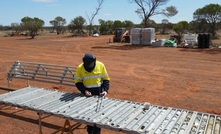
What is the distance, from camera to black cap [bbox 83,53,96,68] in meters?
4.61

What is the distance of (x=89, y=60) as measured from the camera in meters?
4.64

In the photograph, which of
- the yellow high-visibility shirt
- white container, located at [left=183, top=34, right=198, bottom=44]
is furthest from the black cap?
white container, located at [left=183, top=34, right=198, bottom=44]

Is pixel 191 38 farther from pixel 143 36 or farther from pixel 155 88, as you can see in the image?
pixel 155 88

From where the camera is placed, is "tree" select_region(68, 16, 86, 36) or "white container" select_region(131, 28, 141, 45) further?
"tree" select_region(68, 16, 86, 36)

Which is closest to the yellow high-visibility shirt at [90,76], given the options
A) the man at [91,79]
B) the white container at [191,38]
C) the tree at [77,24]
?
the man at [91,79]

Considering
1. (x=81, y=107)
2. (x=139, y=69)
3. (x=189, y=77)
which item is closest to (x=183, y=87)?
(x=189, y=77)

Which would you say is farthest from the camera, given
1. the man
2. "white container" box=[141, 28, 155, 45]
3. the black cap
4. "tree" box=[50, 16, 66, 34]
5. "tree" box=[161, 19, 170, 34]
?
"tree" box=[50, 16, 66, 34]

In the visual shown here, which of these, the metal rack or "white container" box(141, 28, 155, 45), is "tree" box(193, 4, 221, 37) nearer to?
"white container" box(141, 28, 155, 45)

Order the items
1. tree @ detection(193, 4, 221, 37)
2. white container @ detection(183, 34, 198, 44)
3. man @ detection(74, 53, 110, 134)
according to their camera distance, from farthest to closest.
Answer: tree @ detection(193, 4, 221, 37) → white container @ detection(183, 34, 198, 44) → man @ detection(74, 53, 110, 134)

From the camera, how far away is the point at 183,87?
10.3 m

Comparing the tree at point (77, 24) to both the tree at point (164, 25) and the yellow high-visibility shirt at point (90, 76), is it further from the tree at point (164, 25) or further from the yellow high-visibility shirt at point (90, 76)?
the yellow high-visibility shirt at point (90, 76)

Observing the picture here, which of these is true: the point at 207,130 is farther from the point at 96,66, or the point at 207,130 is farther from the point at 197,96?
the point at 197,96

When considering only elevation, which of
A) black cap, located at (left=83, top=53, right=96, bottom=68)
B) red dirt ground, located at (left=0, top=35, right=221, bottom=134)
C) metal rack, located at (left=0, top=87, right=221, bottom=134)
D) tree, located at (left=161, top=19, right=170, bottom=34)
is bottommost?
red dirt ground, located at (left=0, top=35, right=221, bottom=134)

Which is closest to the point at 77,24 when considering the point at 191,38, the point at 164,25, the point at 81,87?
the point at 164,25
